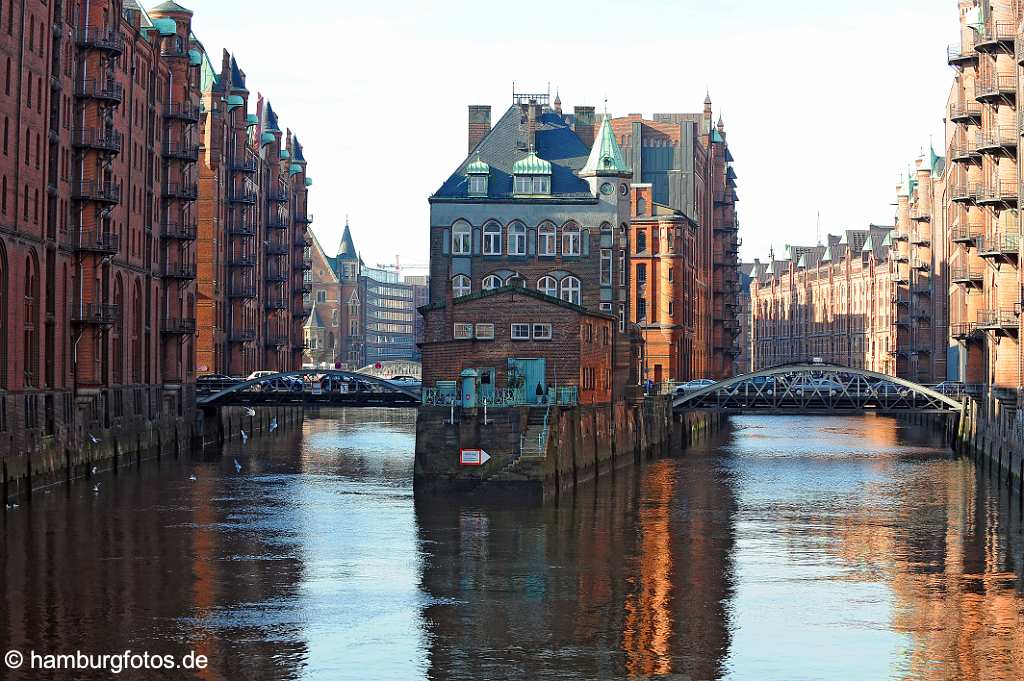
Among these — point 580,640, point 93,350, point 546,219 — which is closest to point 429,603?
point 580,640

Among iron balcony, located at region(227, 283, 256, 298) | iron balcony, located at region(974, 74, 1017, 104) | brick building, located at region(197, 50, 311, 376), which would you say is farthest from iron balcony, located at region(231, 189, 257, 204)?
iron balcony, located at region(974, 74, 1017, 104)

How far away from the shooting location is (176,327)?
112 meters

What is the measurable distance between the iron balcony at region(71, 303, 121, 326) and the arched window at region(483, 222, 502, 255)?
32348 mm

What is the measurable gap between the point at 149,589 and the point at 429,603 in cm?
858

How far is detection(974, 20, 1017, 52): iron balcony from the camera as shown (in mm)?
99688

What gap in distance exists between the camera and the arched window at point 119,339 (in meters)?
98.4

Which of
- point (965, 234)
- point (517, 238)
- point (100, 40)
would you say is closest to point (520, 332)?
point (100, 40)

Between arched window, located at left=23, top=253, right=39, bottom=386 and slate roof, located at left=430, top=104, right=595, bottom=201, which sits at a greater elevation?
slate roof, located at left=430, top=104, right=595, bottom=201

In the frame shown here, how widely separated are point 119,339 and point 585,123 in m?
48.6

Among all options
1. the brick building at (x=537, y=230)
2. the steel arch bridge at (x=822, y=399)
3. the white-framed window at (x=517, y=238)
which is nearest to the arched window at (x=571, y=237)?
the brick building at (x=537, y=230)

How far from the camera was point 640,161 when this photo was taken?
164875 mm

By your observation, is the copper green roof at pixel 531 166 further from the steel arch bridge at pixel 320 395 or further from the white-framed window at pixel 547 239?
the steel arch bridge at pixel 320 395

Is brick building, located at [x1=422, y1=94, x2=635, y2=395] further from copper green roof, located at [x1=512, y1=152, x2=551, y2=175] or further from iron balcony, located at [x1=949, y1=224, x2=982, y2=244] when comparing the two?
iron balcony, located at [x1=949, y1=224, x2=982, y2=244]

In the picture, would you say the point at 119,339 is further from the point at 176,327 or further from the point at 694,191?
the point at 694,191
